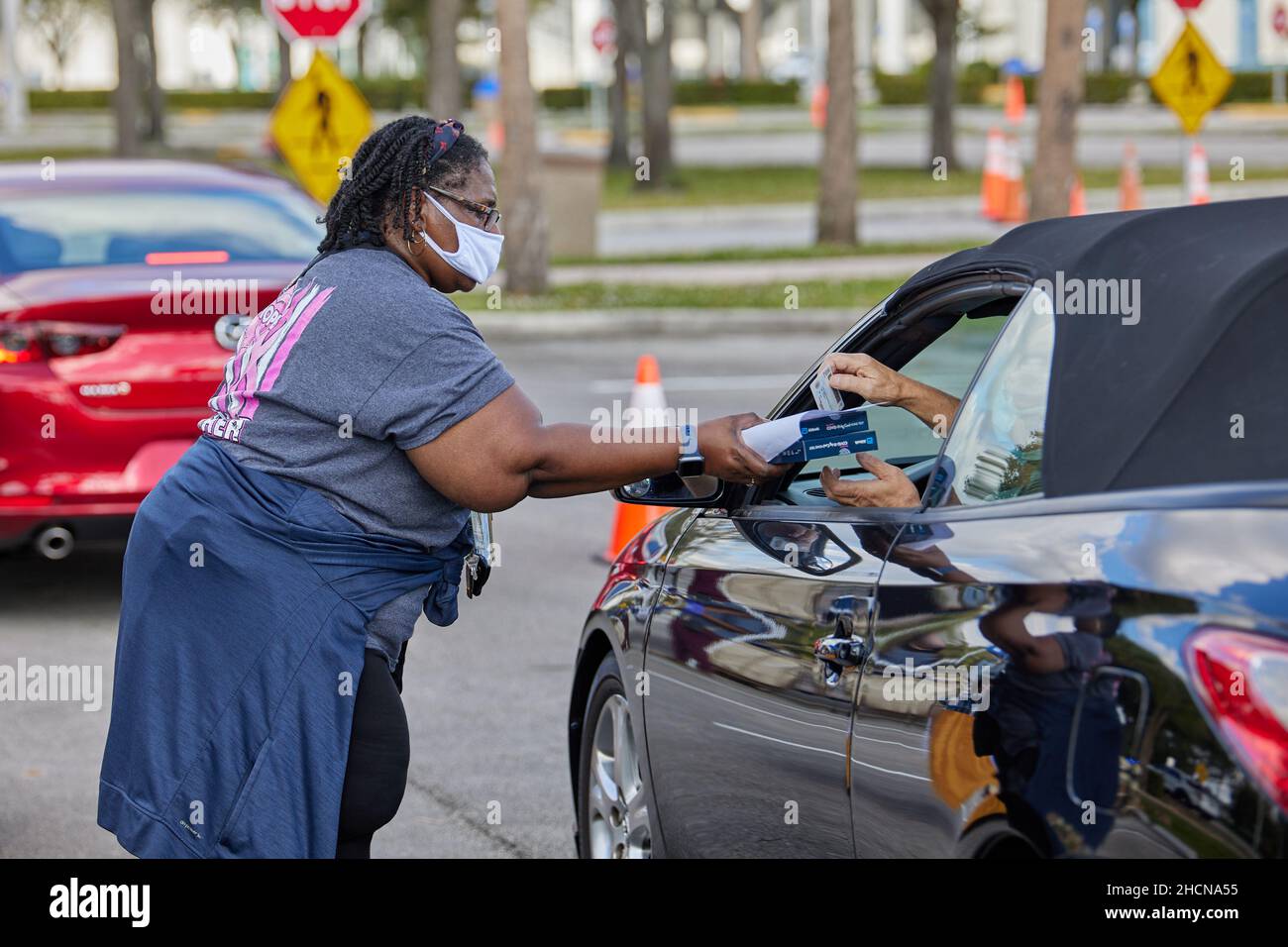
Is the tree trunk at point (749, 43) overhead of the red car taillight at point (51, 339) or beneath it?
overhead

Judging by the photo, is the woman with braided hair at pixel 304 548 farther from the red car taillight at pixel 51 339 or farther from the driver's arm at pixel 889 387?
the red car taillight at pixel 51 339

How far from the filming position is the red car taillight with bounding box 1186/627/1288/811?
228 cm

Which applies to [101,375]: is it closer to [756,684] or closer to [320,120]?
[756,684]

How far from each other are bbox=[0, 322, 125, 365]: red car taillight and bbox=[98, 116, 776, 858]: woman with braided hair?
4469 millimetres

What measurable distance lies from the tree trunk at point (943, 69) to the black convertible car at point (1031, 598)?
104 ft

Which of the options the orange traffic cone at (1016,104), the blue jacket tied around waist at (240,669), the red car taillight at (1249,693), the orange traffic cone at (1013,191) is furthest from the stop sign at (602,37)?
the red car taillight at (1249,693)

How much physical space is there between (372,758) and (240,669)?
11.5 inches

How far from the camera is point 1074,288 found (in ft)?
10.3

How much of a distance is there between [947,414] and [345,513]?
1.22 metres

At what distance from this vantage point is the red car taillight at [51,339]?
25.2 feet

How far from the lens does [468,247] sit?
354cm

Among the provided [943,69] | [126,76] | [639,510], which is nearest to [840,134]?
[943,69]

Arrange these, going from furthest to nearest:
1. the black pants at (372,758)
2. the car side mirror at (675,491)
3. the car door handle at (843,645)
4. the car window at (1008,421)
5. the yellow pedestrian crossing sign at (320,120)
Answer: the yellow pedestrian crossing sign at (320,120) → the car side mirror at (675,491) → the black pants at (372,758) → the car door handle at (843,645) → the car window at (1008,421)
